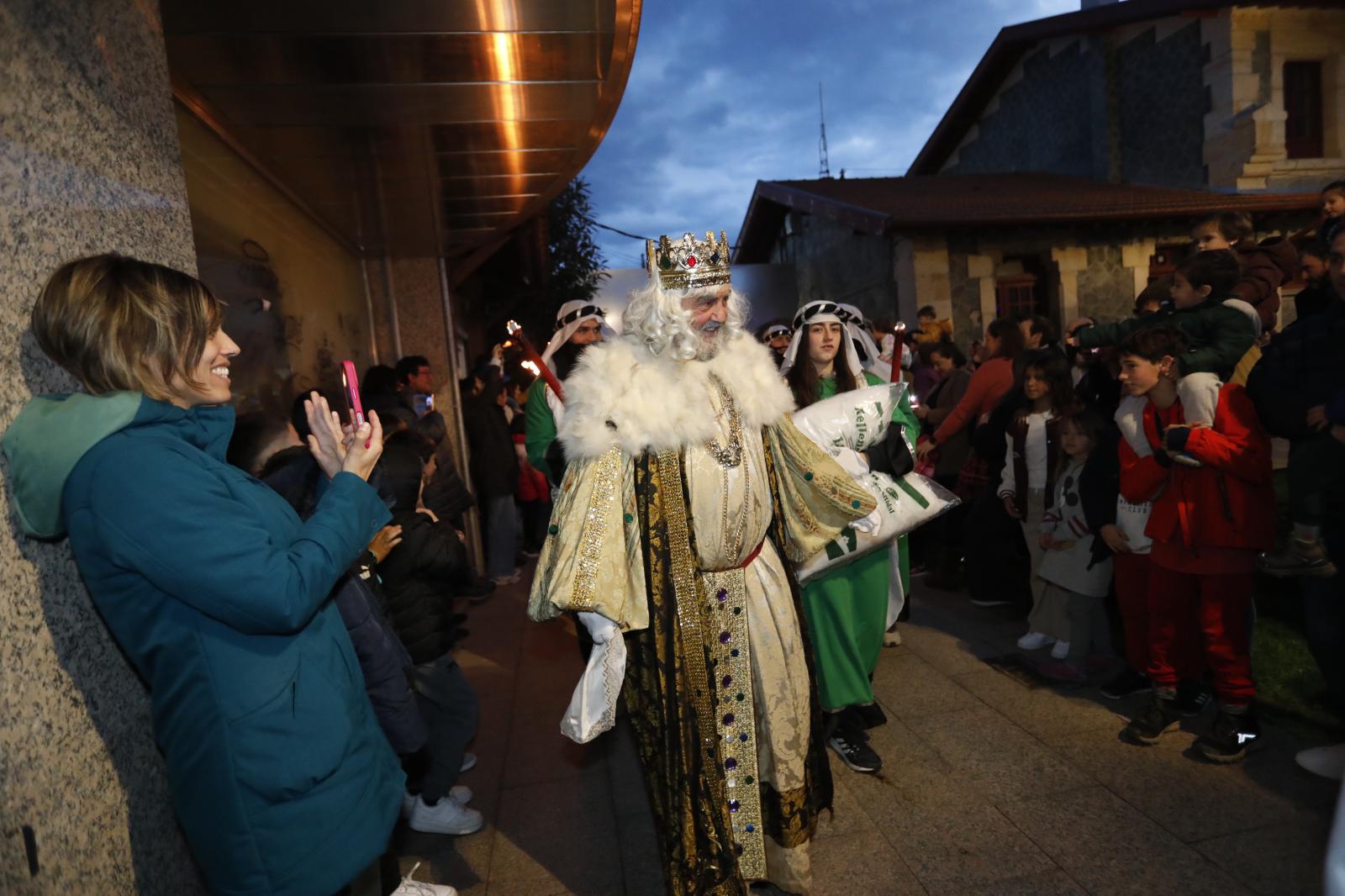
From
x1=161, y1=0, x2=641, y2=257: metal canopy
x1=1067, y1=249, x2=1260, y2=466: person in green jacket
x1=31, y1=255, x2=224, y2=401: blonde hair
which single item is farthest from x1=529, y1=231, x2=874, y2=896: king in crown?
x1=1067, y1=249, x2=1260, y2=466: person in green jacket

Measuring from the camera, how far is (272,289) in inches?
177

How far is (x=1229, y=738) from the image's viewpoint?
10.2ft

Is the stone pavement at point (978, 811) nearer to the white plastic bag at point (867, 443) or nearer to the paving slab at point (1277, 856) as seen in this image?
the paving slab at point (1277, 856)

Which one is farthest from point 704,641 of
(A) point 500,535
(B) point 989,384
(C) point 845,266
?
(C) point 845,266

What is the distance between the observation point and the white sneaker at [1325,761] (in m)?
2.86

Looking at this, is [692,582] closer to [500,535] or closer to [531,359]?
[531,359]

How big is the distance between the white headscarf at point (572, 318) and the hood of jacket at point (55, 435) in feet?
11.2

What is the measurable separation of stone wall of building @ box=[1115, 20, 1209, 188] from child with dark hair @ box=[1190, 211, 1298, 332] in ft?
31.3

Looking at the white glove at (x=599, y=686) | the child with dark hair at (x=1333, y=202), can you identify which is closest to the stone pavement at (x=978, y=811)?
the white glove at (x=599, y=686)

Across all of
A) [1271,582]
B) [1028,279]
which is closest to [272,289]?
[1271,582]

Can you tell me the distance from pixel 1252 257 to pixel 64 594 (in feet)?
19.0

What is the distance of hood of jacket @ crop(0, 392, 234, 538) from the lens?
4.49ft

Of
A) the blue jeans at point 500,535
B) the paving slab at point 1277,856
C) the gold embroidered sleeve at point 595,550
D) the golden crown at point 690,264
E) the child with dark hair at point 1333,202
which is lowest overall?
the paving slab at point 1277,856

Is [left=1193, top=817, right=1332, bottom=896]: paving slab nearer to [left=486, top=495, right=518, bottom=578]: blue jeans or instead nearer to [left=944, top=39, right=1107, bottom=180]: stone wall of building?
[left=486, top=495, right=518, bottom=578]: blue jeans
